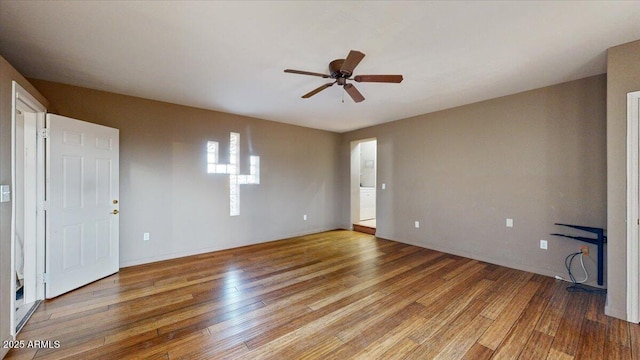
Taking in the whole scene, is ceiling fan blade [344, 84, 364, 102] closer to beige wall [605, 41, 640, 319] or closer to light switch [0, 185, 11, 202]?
beige wall [605, 41, 640, 319]

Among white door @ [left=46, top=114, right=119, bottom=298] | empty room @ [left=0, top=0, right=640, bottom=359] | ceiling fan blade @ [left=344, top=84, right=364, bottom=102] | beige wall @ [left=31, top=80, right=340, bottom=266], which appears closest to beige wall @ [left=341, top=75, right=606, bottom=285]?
empty room @ [left=0, top=0, right=640, bottom=359]

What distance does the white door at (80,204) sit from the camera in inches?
107

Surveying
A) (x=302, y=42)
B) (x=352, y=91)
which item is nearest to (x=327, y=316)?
(x=352, y=91)

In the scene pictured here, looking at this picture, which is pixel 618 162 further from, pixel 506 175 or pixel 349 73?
pixel 349 73

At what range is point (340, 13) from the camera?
1.86 m

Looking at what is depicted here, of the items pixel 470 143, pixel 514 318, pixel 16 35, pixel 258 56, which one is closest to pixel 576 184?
pixel 470 143

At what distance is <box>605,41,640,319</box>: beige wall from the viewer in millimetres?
2266

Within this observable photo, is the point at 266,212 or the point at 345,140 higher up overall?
the point at 345,140

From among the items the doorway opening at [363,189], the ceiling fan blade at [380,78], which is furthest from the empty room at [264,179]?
the doorway opening at [363,189]

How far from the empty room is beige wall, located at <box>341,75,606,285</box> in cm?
3

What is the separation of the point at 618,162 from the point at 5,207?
17.4ft

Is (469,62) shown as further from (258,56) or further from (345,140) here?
(345,140)

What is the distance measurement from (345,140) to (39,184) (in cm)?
534

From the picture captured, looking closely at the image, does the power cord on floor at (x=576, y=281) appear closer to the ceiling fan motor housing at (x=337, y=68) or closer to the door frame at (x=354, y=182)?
the ceiling fan motor housing at (x=337, y=68)
